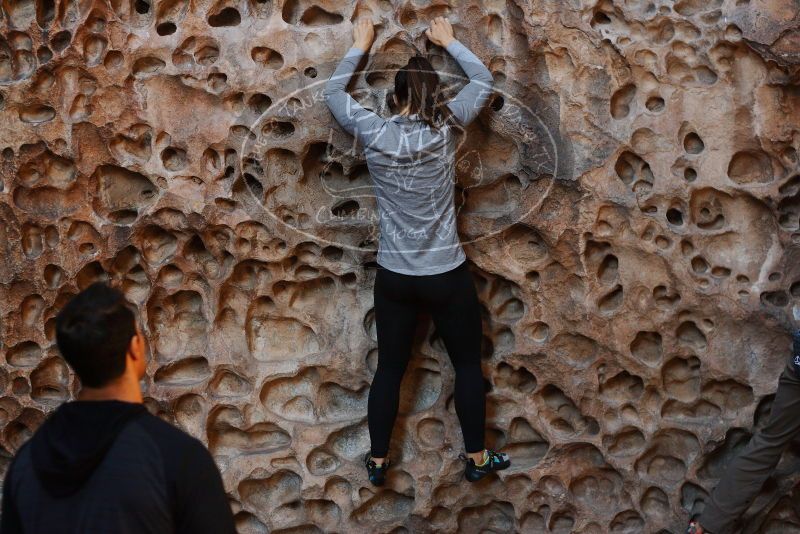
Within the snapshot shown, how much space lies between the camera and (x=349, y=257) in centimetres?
318

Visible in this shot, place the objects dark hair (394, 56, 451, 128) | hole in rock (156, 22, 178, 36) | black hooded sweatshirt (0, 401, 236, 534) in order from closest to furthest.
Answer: black hooded sweatshirt (0, 401, 236, 534) < dark hair (394, 56, 451, 128) < hole in rock (156, 22, 178, 36)

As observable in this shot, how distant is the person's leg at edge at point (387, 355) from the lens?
2928mm

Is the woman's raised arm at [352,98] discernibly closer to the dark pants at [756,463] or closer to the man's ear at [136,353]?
the man's ear at [136,353]

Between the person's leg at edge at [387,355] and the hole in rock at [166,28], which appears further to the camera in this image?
Result: the hole in rock at [166,28]

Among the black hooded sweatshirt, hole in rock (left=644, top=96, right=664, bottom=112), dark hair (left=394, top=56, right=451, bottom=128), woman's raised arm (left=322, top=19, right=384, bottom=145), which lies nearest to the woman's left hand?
woman's raised arm (left=322, top=19, right=384, bottom=145)

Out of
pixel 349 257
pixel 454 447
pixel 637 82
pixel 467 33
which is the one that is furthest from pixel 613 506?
pixel 467 33

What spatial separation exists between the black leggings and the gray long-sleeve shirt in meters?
0.06

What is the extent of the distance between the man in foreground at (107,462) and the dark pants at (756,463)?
1872 millimetres

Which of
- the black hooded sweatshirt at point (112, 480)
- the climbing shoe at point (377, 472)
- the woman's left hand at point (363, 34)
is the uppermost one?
the woman's left hand at point (363, 34)

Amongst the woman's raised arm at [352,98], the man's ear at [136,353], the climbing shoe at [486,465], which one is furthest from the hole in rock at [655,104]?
the man's ear at [136,353]

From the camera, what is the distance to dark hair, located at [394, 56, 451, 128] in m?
2.72

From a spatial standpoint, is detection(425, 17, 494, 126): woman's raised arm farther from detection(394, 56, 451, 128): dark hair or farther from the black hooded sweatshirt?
the black hooded sweatshirt

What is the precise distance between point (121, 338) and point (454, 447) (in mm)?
1764

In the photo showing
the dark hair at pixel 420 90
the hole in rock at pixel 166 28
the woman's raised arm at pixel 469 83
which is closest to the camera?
the dark hair at pixel 420 90
